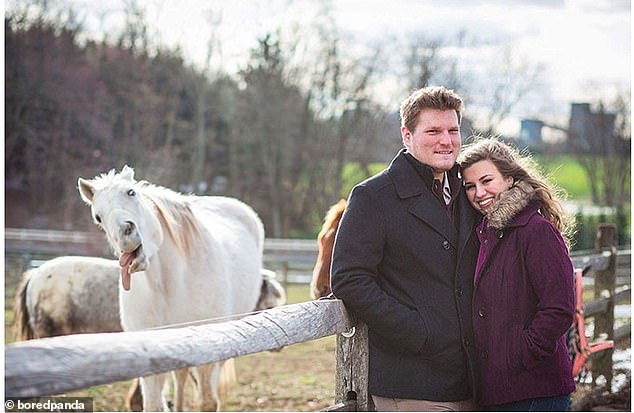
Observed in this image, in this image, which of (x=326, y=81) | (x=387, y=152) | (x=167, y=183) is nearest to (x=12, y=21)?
(x=167, y=183)

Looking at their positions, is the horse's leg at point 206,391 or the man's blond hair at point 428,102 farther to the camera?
the horse's leg at point 206,391

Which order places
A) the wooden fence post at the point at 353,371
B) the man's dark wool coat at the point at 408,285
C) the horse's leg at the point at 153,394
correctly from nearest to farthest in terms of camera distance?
the man's dark wool coat at the point at 408,285
the wooden fence post at the point at 353,371
the horse's leg at the point at 153,394

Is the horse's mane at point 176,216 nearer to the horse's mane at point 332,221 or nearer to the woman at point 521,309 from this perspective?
the horse's mane at point 332,221

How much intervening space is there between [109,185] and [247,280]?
1862mm

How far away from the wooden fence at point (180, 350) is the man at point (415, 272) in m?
0.08

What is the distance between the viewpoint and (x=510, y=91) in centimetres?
2930

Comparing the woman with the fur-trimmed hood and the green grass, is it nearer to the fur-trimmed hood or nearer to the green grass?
the fur-trimmed hood

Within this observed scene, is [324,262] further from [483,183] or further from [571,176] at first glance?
[571,176]

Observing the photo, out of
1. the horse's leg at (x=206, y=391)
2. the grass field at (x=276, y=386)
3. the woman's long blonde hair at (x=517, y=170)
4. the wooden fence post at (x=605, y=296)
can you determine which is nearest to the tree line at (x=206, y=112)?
the grass field at (x=276, y=386)

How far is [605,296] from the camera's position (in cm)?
823

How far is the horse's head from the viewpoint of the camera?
17.0 feet

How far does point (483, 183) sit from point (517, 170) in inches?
6.7

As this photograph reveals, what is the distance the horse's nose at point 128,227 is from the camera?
16.9ft

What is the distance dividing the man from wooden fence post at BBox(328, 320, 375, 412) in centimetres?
4
